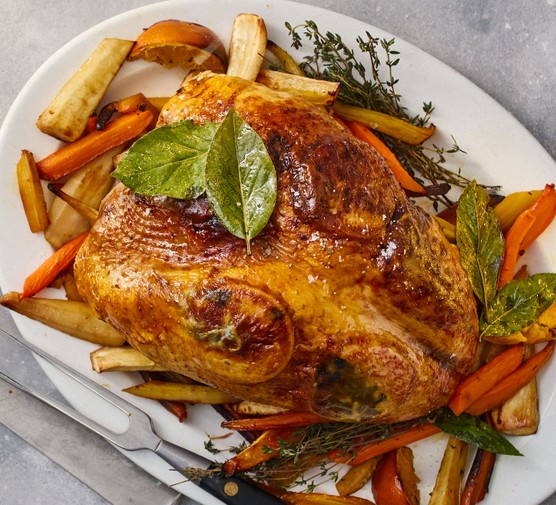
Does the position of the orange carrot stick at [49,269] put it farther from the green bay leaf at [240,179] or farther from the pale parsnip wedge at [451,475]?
the pale parsnip wedge at [451,475]

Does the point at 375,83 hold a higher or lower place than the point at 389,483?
higher

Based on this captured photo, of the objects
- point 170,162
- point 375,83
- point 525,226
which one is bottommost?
point 170,162

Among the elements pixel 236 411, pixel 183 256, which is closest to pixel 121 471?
pixel 236 411

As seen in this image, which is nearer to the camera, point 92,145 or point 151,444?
point 92,145

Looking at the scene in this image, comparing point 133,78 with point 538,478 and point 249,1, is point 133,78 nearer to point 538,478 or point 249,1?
point 249,1

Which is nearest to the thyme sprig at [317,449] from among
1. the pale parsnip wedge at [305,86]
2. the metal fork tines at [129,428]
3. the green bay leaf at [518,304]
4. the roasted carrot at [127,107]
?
the metal fork tines at [129,428]

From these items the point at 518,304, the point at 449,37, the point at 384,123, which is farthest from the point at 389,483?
the point at 449,37

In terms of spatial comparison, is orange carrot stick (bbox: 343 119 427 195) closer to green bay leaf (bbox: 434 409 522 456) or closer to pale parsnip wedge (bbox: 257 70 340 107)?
pale parsnip wedge (bbox: 257 70 340 107)

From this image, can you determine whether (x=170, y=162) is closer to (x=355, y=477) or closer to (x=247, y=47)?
(x=247, y=47)

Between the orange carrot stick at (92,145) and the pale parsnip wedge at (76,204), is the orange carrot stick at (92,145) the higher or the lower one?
the higher one
